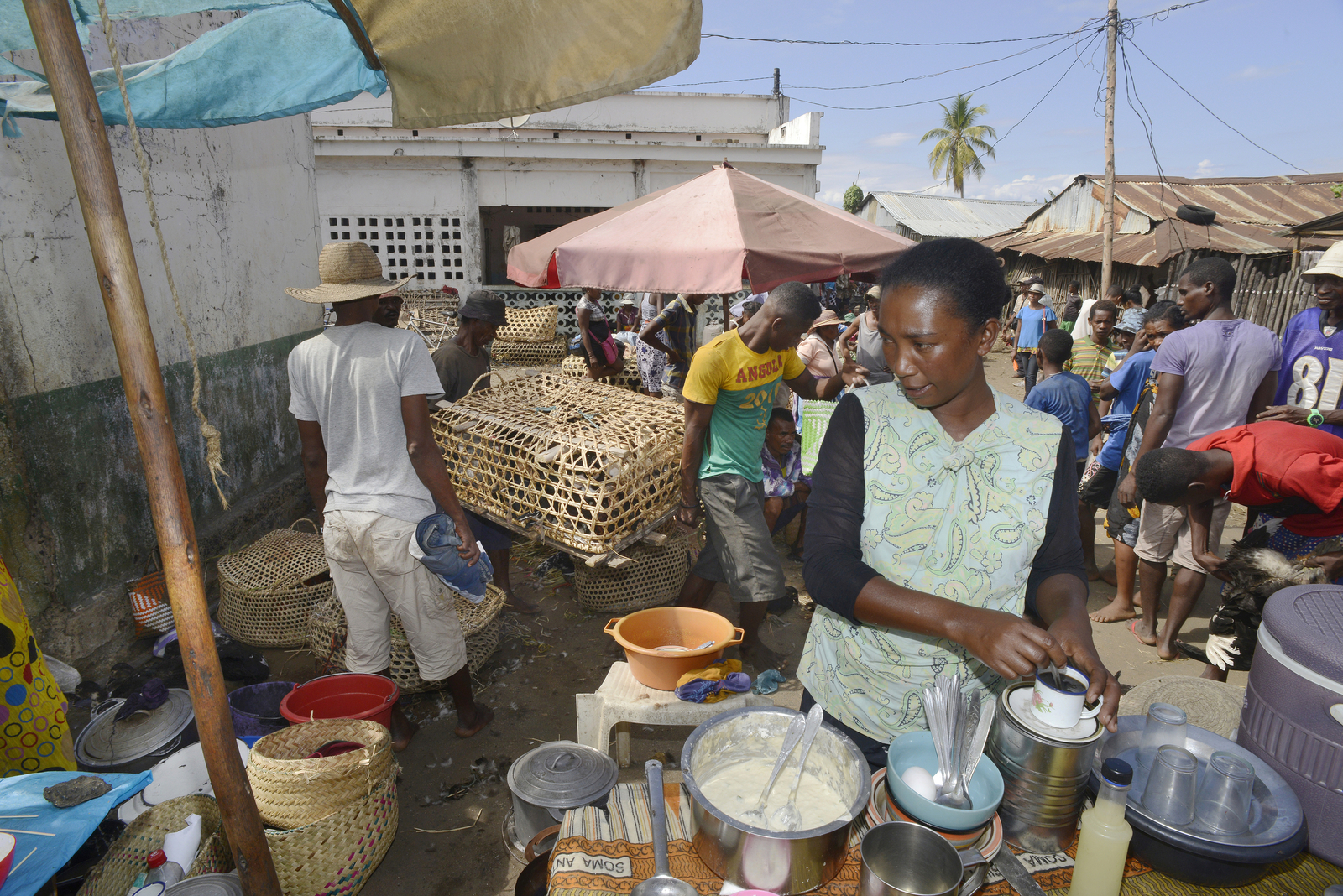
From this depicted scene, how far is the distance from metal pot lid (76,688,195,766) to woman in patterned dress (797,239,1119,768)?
2.73m

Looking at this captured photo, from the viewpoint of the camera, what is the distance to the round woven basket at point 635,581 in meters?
4.71

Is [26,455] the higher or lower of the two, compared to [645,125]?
lower

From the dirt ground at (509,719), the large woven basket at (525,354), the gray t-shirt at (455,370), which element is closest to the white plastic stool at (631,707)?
the dirt ground at (509,719)

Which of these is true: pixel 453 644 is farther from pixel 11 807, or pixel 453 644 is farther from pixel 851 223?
pixel 851 223

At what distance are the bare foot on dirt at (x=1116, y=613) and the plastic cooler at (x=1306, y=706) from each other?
3.53 metres

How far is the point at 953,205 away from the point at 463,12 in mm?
32458

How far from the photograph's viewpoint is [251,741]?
2.75 meters

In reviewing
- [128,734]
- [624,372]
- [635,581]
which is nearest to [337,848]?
[128,734]

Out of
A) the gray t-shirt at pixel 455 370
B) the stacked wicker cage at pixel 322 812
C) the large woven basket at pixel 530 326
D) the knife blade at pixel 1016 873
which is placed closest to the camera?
the knife blade at pixel 1016 873

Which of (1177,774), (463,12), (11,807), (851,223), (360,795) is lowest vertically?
(360,795)

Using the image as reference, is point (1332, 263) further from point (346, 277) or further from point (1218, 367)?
point (346, 277)

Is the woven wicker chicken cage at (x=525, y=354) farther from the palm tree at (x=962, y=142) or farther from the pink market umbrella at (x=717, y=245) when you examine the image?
the palm tree at (x=962, y=142)

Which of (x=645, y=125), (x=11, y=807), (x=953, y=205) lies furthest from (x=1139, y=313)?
(x=953, y=205)

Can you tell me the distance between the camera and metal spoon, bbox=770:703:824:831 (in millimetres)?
1383
